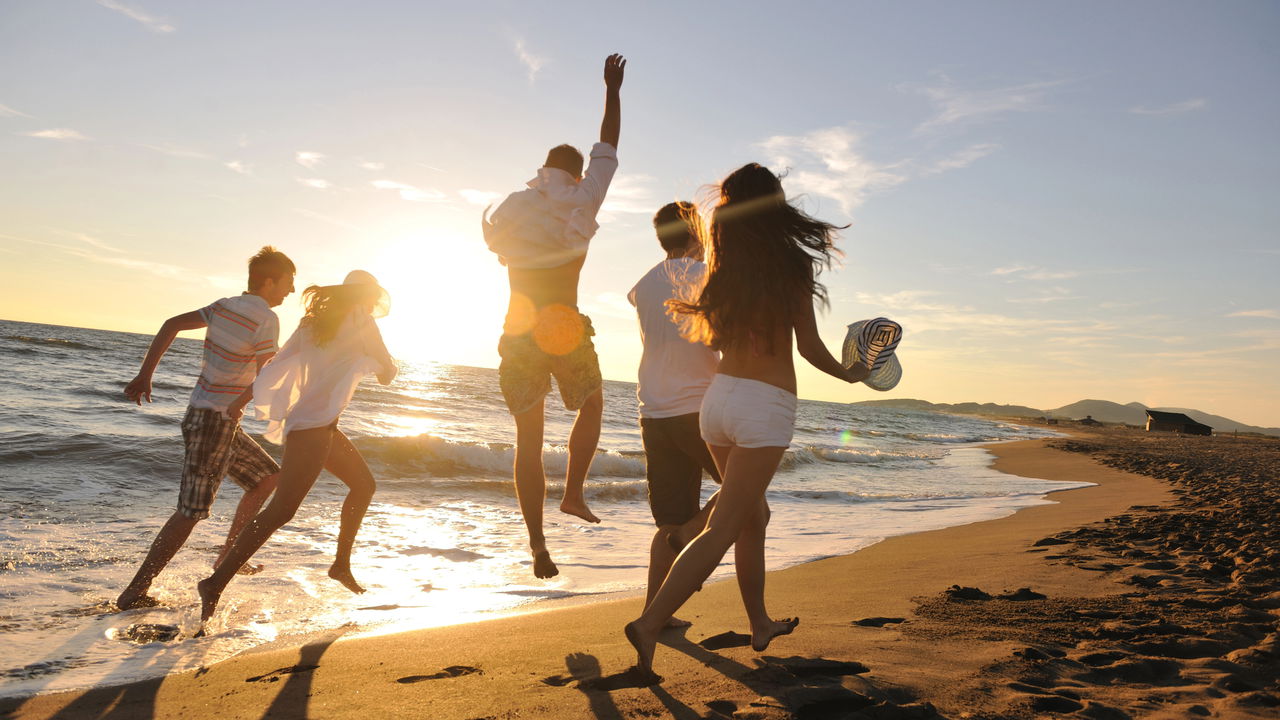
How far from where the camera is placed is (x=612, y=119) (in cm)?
367

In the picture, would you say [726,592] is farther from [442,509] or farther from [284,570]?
[442,509]

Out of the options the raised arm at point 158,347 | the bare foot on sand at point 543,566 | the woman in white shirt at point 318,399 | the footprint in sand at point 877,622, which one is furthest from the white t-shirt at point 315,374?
the footprint in sand at point 877,622

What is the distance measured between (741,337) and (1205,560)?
462 cm

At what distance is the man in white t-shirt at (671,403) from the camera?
3.51 metres

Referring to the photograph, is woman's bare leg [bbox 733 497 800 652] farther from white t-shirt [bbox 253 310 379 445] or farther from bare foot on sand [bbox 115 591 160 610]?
bare foot on sand [bbox 115 591 160 610]

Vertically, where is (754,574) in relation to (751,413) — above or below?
below

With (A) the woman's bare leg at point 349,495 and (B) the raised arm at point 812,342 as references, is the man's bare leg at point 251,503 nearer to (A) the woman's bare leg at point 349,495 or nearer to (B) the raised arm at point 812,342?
(A) the woman's bare leg at point 349,495

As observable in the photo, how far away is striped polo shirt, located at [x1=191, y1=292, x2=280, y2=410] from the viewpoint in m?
4.39

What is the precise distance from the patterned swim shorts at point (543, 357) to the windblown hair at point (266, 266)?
6.16 ft

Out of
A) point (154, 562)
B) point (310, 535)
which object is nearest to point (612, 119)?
point (154, 562)

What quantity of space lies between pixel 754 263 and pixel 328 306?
259cm

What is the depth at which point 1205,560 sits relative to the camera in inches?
207

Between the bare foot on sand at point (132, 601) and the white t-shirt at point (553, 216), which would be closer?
the white t-shirt at point (553, 216)

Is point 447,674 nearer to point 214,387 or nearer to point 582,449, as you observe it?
point 582,449
